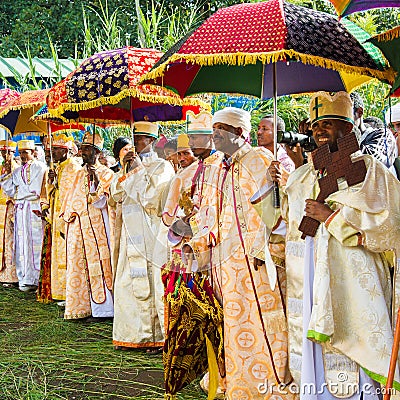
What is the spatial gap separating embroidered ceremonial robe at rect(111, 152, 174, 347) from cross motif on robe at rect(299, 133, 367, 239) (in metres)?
2.35

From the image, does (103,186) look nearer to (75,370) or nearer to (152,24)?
(75,370)

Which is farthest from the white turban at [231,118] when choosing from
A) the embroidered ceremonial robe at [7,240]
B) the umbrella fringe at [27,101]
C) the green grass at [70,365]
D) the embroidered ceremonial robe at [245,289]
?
the embroidered ceremonial robe at [7,240]

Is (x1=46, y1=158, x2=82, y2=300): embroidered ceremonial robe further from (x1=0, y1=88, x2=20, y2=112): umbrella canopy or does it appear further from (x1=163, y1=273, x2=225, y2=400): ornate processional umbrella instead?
(x1=163, y1=273, x2=225, y2=400): ornate processional umbrella

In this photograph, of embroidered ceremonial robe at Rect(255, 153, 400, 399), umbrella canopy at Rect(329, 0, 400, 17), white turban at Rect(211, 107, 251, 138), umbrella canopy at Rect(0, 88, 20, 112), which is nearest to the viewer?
umbrella canopy at Rect(329, 0, 400, 17)

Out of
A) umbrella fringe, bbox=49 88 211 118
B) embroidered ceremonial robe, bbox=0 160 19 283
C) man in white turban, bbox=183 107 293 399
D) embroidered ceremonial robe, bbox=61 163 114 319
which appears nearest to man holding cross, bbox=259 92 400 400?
man in white turban, bbox=183 107 293 399

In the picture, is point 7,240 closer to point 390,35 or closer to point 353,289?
point 353,289

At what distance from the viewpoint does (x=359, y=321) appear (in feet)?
11.6

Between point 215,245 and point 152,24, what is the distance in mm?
5950

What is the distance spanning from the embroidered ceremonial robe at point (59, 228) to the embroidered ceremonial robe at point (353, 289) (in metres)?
4.69

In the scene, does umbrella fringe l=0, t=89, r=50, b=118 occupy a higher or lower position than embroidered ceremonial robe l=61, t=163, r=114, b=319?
higher

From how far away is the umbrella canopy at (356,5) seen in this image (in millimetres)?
3191

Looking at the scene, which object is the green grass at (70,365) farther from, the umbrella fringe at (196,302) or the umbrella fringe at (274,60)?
the umbrella fringe at (274,60)

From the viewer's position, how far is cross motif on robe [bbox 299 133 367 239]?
11.7 feet

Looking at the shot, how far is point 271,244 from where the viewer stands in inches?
172
